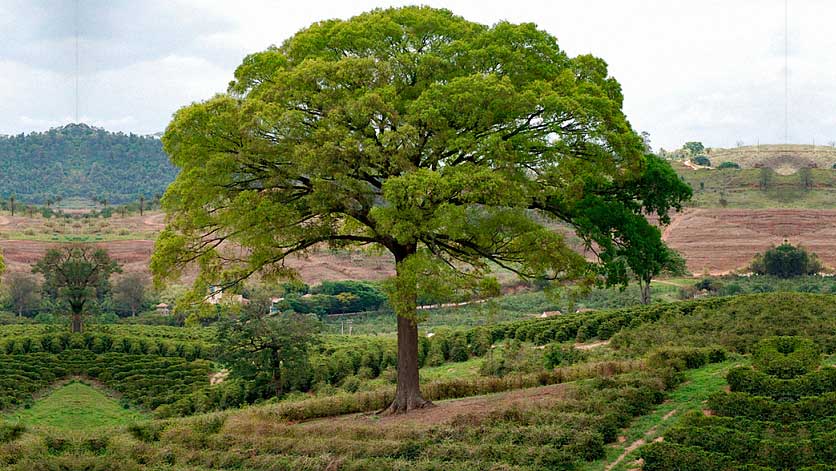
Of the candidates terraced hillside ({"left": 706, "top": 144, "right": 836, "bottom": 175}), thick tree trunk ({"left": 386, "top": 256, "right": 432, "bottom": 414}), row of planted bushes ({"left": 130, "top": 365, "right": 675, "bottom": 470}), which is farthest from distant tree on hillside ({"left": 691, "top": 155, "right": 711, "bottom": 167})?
row of planted bushes ({"left": 130, "top": 365, "right": 675, "bottom": 470})

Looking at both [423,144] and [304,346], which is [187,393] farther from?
[423,144]

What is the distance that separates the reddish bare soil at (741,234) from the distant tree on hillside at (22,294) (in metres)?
60.6

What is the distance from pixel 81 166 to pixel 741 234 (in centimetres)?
10102

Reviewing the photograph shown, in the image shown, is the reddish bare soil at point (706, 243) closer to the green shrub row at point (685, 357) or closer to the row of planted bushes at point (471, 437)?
the green shrub row at point (685, 357)

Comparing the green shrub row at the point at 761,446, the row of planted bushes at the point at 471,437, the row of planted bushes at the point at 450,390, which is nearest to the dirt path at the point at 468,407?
the row of planted bushes at the point at 471,437

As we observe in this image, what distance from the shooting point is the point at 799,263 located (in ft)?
176

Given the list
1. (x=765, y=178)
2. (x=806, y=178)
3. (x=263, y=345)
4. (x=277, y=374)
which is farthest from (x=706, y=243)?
(x=263, y=345)

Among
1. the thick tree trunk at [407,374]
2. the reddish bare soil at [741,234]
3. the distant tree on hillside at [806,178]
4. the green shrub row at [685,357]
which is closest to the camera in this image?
the thick tree trunk at [407,374]

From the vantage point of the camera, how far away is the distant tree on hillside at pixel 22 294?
220 feet

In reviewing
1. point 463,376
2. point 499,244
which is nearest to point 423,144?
point 499,244

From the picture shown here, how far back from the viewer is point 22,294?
67312mm

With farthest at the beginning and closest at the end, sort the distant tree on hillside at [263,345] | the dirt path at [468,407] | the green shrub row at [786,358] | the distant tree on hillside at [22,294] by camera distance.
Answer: the distant tree on hillside at [22,294] → the distant tree on hillside at [263,345] → the dirt path at [468,407] → the green shrub row at [786,358]

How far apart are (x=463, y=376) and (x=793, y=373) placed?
15587 mm

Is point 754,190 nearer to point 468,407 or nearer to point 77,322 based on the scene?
point 468,407
